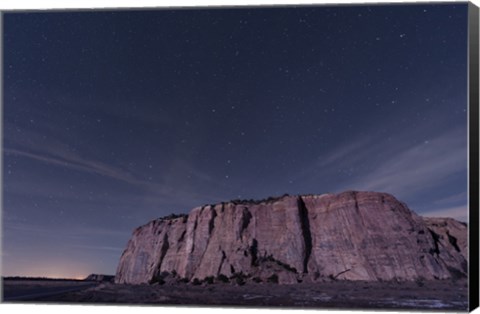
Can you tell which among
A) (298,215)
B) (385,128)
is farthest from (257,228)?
(385,128)

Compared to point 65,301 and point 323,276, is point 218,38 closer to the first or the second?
point 65,301

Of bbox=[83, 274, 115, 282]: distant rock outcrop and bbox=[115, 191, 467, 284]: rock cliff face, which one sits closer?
bbox=[83, 274, 115, 282]: distant rock outcrop

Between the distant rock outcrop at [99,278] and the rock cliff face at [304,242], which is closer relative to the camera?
the distant rock outcrop at [99,278]

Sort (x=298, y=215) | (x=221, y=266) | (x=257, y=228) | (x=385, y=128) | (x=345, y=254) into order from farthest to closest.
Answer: (x=257, y=228) → (x=298, y=215) → (x=221, y=266) → (x=345, y=254) → (x=385, y=128)

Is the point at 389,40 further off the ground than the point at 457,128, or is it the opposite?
the point at 389,40

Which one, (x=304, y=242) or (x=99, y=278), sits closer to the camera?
(x=99, y=278)

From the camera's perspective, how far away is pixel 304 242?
117ft

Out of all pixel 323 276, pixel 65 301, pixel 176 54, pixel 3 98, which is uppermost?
pixel 176 54

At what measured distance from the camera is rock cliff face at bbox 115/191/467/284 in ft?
88.7

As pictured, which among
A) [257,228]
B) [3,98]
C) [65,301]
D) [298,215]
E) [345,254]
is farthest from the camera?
[257,228]

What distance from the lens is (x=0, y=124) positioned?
14.6 metres

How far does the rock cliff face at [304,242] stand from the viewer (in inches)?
1064

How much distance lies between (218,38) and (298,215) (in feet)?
69.5

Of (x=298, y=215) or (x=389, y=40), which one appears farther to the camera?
(x=298, y=215)
